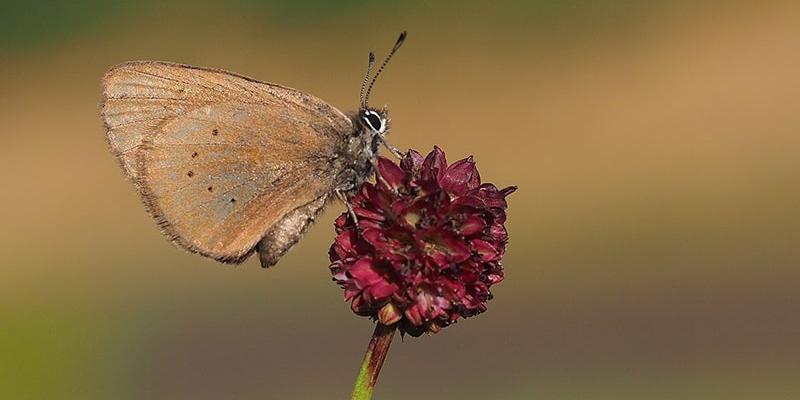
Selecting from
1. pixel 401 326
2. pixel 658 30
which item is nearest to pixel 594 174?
pixel 658 30

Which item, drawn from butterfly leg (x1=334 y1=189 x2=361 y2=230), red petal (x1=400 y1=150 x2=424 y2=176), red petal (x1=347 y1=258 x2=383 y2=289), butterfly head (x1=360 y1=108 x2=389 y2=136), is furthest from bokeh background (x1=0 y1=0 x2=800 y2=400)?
red petal (x1=347 y1=258 x2=383 y2=289)

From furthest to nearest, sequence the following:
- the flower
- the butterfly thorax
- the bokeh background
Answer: the bokeh background < the butterfly thorax < the flower

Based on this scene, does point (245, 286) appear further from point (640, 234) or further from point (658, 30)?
point (658, 30)

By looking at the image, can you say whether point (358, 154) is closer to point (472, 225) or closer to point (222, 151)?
point (222, 151)

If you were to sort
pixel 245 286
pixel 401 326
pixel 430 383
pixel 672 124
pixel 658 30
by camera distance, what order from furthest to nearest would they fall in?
pixel 658 30, pixel 672 124, pixel 245 286, pixel 430 383, pixel 401 326

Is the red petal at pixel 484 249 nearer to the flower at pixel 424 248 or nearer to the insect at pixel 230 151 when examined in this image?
the flower at pixel 424 248

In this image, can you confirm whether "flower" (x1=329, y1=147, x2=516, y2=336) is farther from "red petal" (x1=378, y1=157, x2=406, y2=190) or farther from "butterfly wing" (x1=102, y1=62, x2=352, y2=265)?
"butterfly wing" (x1=102, y1=62, x2=352, y2=265)

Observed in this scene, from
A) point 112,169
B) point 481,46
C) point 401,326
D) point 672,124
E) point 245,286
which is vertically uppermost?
point 481,46
